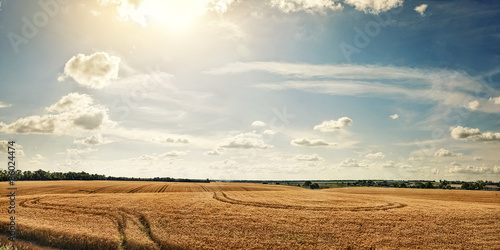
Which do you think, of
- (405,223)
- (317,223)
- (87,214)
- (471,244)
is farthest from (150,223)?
(471,244)

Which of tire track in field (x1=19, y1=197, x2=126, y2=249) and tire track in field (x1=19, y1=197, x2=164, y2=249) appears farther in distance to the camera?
tire track in field (x1=19, y1=197, x2=126, y2=249)

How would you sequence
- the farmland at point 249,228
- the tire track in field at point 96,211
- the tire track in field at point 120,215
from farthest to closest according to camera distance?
the tire track in field at point 96,211, the tire track in field at point 120,215, the farmland at point 249,228

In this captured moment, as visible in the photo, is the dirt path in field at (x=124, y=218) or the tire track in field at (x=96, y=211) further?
the tire track in field at (x=96, y=211)

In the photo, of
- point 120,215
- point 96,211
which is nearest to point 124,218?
point 120,215

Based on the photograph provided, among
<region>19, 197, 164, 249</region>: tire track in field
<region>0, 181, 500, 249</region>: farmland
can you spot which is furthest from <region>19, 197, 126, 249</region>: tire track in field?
<region>0, 181, 500, 249</region>: farmland

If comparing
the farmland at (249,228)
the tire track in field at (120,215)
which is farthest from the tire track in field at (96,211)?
the farmland at (249,228)

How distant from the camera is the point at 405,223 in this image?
28109 mm

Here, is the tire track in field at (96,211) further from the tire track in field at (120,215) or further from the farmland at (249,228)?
the farmland at (249,228)

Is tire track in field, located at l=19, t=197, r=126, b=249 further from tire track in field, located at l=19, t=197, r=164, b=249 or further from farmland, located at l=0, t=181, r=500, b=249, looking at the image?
farmland, located at l=0, t=181, r=500, b=249

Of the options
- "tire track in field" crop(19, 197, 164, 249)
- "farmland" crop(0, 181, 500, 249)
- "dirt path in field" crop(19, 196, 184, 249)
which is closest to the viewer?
"dirt path in field" crop(19, 196, 184, 249)

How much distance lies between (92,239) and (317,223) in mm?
19994

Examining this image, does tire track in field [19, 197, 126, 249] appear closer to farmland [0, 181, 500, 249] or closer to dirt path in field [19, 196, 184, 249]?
dirt path in field [19, 196, 184, 249]

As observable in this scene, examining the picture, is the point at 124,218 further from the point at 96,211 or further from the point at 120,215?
the point at 96,211

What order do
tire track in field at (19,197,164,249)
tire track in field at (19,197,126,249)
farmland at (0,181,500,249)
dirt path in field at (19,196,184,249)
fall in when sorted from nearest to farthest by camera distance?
1. dirt path in field at (19,196,184,249)
2. farmland at (0,181,500,249)
3. tire track in field at (19,197,164,249)
4. tire track in field at (19,197,126,249)
